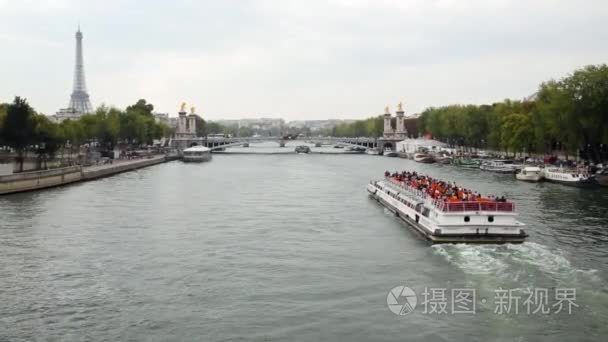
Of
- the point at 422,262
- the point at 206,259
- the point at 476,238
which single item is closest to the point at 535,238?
the point at 476,238

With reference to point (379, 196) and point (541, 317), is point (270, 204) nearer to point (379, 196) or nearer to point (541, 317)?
Result: point (379, 196)

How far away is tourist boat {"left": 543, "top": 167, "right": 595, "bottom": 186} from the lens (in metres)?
53.9

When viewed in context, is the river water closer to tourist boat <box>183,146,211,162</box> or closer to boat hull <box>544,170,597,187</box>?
boat hull <box>544,170,597,187</box>

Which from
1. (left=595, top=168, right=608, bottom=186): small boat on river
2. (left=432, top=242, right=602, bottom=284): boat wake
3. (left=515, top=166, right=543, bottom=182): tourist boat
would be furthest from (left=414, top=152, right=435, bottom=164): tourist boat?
(left=432, top=242, right=602, bottom=284): boat wake

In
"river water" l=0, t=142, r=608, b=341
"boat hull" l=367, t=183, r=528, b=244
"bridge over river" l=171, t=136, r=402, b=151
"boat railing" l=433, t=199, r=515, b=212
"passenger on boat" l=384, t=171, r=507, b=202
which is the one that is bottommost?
"river water" l=0, t=142, r=608, b=341

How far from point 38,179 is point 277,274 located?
35361 millimetres

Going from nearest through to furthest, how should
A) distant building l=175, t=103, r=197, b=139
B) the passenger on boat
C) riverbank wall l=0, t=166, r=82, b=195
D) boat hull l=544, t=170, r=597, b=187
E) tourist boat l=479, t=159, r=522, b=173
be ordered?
the passenger on boat
riverbank wall l=0, t=166, r=82, b=195
boat hull l=544, t=170, r=597, b=187
tourist boat l=479, t=159, r=522, b=173
distant building l=175, t=103, r=197, b=139

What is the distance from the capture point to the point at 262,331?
57.9 feet

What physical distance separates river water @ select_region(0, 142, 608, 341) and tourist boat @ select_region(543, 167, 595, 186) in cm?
1368

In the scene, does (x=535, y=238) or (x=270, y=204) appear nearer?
(x=535, y=238)

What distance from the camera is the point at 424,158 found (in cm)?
10212

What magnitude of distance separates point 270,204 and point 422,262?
19468mm

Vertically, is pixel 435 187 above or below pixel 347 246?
above

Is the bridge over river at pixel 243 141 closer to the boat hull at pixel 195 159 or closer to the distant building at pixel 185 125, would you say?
Answer: the distant building at pixel 185 125
